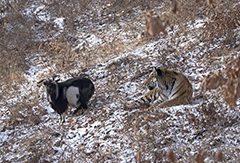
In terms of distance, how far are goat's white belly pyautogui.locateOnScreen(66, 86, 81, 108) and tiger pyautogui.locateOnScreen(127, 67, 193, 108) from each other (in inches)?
61.1

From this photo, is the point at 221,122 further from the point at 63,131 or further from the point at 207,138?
the point at 63,131

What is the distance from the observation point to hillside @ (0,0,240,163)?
6750 millimetres

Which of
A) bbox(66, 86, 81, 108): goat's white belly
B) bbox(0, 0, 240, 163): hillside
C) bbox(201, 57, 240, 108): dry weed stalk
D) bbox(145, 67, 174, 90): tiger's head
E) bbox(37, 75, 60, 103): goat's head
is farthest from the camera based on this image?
bbox(66, 86, 81, 108): goat's white belly

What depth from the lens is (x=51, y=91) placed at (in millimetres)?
8906

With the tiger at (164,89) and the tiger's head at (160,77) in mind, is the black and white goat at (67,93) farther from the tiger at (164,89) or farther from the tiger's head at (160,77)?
the tiger's head at (160,77)

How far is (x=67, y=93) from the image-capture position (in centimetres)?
911

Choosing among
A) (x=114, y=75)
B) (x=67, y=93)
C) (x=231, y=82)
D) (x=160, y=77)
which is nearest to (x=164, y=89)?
(x=160, y=77)

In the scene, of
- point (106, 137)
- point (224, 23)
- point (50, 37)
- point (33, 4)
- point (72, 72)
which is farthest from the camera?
point (33, 4)

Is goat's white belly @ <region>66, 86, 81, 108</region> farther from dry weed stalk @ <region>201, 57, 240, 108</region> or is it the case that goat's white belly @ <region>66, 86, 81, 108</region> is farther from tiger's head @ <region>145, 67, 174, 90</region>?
dry weed stalk @ <region>201, 57, 240, 108</region>

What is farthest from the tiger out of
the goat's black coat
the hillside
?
the goat's black coat

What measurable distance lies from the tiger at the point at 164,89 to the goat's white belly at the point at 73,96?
5.09 ft

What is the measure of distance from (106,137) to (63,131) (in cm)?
153

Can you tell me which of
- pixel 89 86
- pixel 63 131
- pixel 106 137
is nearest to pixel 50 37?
pixel 89 86

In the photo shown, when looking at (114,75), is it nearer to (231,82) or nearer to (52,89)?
(52,89)
